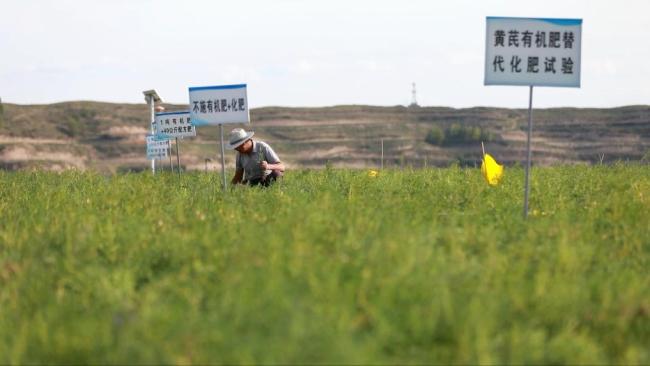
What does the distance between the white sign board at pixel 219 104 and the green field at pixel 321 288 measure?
3850 millimetres

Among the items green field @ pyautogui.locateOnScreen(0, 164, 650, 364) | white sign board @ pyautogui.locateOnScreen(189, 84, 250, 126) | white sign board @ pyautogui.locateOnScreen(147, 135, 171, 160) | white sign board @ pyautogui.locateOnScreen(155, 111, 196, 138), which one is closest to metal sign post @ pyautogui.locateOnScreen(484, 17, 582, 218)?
green field @ pyautogui.locateOnScreen(0, 164, 650, 364)

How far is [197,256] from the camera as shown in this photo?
6.06 meters

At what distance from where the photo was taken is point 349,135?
121688 mm

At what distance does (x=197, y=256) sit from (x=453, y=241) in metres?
1.89

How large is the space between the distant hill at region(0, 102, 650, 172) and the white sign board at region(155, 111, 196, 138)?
72099 mm

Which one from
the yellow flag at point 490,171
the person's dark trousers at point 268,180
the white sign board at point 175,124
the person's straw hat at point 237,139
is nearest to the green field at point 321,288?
the person's straw hat at point 237,139

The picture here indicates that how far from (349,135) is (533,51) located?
112805 millimetres

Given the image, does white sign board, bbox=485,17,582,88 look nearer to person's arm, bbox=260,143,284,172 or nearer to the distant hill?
person's arm, bbox=260,143,284,172

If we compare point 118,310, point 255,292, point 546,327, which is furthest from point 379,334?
point 118,310

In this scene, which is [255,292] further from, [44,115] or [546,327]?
[44,115]

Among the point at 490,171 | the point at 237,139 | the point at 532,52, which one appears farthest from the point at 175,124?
the point at 532,52

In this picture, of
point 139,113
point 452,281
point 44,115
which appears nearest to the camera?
point 452,281

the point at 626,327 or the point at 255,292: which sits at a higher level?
the point at 255,292

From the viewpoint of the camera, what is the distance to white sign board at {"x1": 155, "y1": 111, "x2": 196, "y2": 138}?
1681cm
